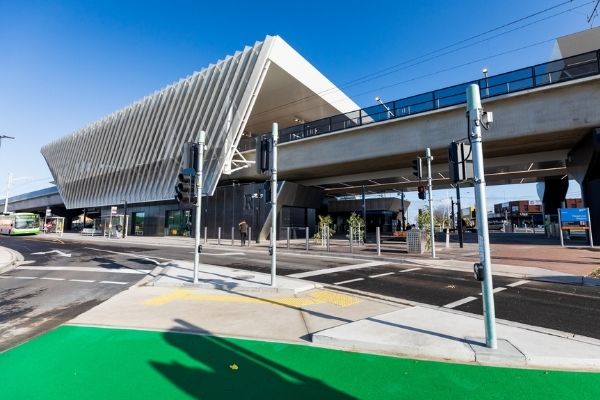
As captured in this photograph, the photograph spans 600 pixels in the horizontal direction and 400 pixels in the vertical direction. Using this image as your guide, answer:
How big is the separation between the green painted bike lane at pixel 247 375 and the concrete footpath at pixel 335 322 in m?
0.25

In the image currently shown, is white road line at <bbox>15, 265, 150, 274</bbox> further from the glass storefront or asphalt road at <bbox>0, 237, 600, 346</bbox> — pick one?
the glass storefront

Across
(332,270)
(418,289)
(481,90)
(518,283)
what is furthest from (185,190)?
(481,90)

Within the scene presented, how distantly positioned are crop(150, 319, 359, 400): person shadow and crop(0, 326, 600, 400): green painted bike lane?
0.03ft

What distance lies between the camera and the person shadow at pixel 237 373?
325 cm

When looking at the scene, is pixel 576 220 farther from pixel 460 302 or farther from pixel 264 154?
pixel 264 154

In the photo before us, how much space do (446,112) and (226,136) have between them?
59.0ft

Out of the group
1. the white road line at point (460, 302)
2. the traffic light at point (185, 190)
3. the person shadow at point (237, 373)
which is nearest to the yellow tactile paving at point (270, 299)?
the white road line at point (460, 302)

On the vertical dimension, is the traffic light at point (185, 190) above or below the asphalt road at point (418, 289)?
above

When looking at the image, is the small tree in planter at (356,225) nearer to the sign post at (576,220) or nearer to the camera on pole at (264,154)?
the sign post at (576,220)

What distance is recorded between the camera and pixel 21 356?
4.18 m

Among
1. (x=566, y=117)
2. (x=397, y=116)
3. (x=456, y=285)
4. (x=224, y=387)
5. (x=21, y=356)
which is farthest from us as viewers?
(x=397, y=116)

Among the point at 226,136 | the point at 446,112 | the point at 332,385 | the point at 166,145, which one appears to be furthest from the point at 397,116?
the point at 166,145

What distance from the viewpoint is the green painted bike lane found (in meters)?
3.22

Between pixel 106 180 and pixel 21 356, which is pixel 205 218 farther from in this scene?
pixel 21 356
